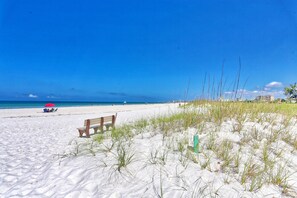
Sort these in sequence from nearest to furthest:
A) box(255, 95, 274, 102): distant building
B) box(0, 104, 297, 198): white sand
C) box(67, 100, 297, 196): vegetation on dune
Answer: box(0, 104, 297, 198): white sand
box(67, 100, 297, 196): vegetation on dune
box(255, 95, 274, 102): distant building

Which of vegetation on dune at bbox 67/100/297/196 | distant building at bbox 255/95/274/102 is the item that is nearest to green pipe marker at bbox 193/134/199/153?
vegetation on dune at bbox 67/100/297/196

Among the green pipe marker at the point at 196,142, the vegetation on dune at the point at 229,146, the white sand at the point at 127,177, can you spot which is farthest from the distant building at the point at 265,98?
the green pipe marker at the point at 196,142

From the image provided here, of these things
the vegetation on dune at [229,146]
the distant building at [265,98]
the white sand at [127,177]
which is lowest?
the white sand at [127,177]

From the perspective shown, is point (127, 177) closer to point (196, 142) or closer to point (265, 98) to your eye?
point (196, 142)

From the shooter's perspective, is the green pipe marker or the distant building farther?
the distant building

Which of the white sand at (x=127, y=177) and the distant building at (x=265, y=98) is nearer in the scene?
the white sand at (x=127, y=177)

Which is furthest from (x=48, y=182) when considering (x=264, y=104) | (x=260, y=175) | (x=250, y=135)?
(x=264, y=104)

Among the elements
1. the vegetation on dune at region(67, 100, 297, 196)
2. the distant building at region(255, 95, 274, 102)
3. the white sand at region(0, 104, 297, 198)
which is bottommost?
the white sand at region(0, 104, 297, 198)

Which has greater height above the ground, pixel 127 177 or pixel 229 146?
pixel 229 146

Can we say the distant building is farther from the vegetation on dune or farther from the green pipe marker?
the green pipe marker

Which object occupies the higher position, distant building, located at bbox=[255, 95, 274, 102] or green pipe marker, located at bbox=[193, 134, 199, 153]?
distant building, located at bbox=[255, 95, 274, 102]

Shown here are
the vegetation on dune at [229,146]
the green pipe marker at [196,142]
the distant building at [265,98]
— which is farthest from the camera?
the distant building at [265,98]

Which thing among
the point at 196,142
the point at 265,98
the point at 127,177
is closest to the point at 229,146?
the point at 196,142

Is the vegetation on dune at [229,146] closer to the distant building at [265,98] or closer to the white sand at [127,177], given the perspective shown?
the white sand at [127,177]
